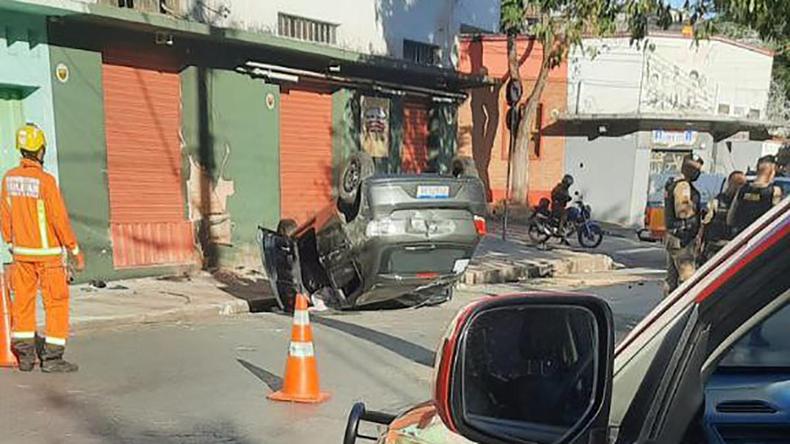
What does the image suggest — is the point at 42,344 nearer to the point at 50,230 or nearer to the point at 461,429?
the point at 50,230

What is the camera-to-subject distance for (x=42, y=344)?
6.25 metres

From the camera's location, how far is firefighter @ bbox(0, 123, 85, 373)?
5.68 meters

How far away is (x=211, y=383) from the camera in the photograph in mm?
5656

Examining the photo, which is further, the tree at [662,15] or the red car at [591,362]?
the tree at [662,15]

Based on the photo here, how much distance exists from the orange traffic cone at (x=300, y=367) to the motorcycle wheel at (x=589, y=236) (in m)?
13.1

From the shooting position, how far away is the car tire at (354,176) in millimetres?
7619

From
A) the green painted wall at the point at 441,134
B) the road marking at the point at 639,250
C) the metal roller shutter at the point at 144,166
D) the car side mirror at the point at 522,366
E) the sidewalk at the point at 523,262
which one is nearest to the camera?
the car side mirror at the point at 522,366

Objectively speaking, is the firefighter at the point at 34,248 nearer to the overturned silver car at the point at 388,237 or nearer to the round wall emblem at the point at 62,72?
the overturned silver car at the point at 388,237

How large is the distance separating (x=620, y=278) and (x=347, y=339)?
7280mm

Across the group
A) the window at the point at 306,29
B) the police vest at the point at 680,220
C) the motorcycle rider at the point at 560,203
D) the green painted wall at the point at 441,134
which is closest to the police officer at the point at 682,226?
the police vest at the point at 680,220

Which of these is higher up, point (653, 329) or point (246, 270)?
point (653, 329)

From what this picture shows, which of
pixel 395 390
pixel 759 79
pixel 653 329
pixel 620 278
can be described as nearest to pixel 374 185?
pixel 395 390

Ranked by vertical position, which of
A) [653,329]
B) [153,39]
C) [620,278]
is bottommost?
[620,278]

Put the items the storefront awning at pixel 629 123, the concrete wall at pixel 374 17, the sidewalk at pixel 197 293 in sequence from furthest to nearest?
the storefront awning at pixel 629 123, the concrete wall at pixel 374 17, the sidewalk at pixel 197 293
